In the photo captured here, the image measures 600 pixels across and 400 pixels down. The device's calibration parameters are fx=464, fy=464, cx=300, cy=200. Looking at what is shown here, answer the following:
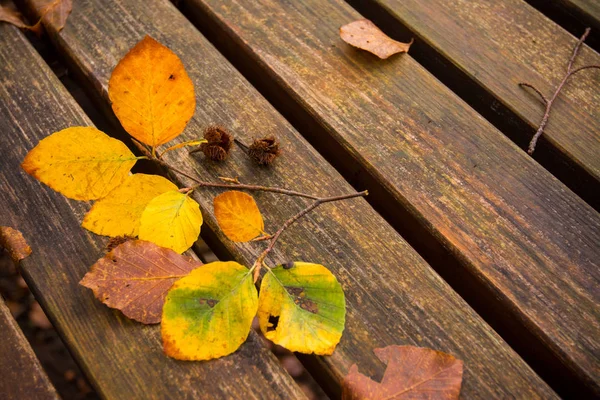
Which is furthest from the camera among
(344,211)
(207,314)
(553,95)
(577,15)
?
(577,15)

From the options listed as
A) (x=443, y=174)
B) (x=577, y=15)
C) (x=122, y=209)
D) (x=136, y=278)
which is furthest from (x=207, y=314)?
(x=577, y=15)

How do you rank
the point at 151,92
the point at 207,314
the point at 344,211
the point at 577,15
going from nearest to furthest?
the point at 207,314, the point at 151,92, the point at 344,211, the point at 577,15

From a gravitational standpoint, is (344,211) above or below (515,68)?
below

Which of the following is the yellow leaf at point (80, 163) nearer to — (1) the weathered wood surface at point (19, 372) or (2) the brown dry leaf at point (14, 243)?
(2) the brown dry leaf at point (14, 243)

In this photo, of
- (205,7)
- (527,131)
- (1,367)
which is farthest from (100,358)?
(527,131)

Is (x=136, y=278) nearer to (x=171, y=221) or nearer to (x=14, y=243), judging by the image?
(x=171, y=221)

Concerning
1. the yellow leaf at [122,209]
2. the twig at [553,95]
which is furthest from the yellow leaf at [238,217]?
the twig at [553,95]

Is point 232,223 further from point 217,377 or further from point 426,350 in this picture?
point 426,350

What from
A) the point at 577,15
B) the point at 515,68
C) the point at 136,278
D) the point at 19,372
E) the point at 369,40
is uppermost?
the point at 577,15
